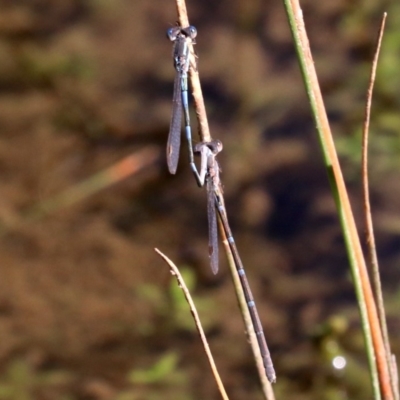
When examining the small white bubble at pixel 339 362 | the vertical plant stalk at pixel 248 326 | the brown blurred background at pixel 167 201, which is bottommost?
the vertical plant stalk at pixel 248 326

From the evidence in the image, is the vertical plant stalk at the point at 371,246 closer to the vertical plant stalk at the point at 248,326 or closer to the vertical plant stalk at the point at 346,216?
the vertical plant stalk at the point at 346,216

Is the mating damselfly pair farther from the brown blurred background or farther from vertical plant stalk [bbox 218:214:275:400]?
the brown blurred background

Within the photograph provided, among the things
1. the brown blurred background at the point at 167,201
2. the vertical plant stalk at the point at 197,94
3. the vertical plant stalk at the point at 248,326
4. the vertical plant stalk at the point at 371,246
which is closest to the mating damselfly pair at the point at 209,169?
the vertical plant stalk at the point at 248,326

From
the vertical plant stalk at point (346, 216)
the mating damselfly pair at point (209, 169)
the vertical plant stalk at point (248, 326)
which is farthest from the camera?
the mating damselfly pair at point (209, 169)

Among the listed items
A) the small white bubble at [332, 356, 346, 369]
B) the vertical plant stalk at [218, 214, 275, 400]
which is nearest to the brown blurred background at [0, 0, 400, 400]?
the small white bubble at [332, 356, 346, 369]

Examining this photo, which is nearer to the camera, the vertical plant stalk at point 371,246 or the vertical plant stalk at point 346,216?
the vertical plant stalk at point 346,216

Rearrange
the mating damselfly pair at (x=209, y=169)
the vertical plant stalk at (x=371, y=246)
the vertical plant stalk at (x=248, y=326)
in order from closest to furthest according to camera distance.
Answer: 1. the vertical plant stalk at (x=371, y=246)
2. the vertical plant stalk at (x=248, y=326)
3. the mating damselfly pair at (x=209, y=169)
